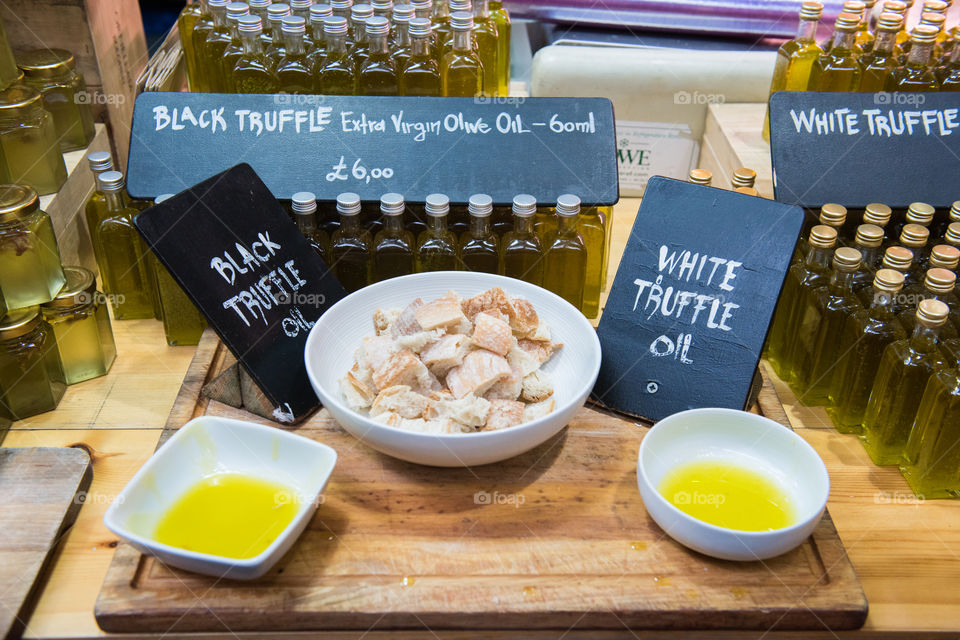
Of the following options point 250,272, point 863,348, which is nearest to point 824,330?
point 863,348

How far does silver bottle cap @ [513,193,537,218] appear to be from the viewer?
159 cm

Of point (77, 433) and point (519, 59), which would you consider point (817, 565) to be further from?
point (519, 59)

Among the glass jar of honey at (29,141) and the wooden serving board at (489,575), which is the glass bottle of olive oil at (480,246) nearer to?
the wooden serving board at (489,575)

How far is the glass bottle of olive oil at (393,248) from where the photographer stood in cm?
161

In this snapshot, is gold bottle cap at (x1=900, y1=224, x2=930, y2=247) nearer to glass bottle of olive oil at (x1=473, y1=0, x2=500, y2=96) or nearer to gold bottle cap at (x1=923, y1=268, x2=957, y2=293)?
gold bottle cap at (x1=923, y1=268, x2=957, y2=293)

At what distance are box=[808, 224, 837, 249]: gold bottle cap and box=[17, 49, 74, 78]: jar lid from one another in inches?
65.1

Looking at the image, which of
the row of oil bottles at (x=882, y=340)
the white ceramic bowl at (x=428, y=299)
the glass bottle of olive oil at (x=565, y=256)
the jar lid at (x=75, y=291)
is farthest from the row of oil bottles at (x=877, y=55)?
the jar lid at (x=75, y=291)

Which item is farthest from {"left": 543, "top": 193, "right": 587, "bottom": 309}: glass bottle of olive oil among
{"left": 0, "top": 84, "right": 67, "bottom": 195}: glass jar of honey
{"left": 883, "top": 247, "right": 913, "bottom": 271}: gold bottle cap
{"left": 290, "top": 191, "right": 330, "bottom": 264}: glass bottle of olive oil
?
{"left": 0, "top": 84, "right": 67, "bottom": 195}: glass jar of honey

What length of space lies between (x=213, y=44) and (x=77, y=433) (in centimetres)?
93

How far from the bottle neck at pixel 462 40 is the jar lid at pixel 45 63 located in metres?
0.88

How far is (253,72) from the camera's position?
183 cm

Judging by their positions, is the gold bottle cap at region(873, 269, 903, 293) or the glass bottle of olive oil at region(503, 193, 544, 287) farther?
the glass bottle of olive oil at region(503, 193, 544, 287)

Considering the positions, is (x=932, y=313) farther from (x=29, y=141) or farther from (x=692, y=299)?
(x=29, y=141)

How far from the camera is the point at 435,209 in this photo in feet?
5.18
